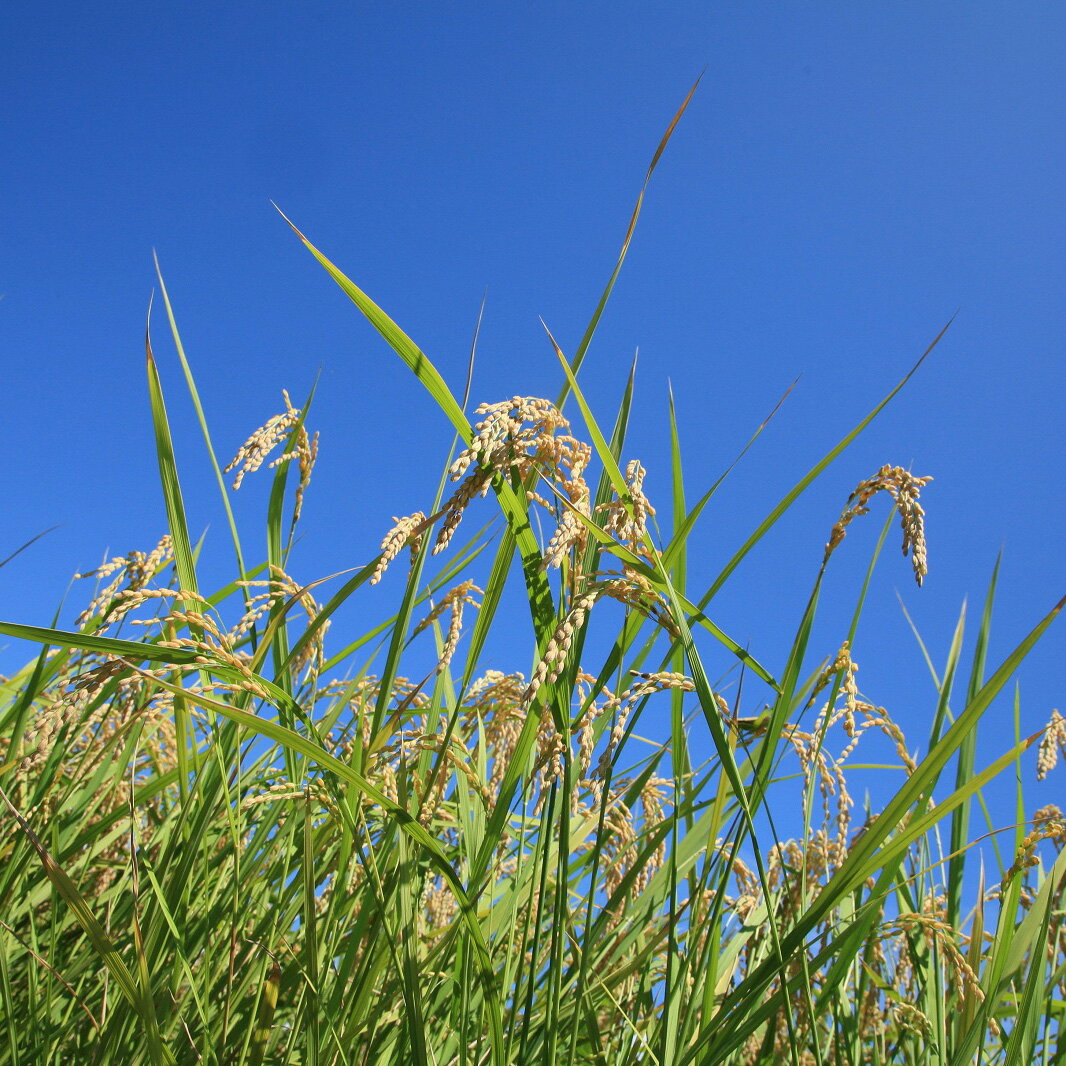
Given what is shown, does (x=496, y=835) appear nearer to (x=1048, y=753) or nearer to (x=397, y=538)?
Result: (x=397, y=538)

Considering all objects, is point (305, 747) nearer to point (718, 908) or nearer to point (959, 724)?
point (718, 908)

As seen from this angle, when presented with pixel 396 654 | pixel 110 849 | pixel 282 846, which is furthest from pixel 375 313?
pixel 110 849

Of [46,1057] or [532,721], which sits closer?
[532,721]

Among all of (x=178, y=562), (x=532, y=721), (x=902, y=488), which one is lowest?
(x=532, y=721)

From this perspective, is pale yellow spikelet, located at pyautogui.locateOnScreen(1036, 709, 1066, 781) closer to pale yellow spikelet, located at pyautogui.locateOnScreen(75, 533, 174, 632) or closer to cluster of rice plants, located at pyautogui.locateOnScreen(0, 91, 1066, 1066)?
cluster of rice plants, located at pyautogui.locateOnScreen(0, 91, 1066, 1066)

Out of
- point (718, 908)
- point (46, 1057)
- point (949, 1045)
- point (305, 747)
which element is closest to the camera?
point (305, 747)

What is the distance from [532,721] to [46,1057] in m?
1.18

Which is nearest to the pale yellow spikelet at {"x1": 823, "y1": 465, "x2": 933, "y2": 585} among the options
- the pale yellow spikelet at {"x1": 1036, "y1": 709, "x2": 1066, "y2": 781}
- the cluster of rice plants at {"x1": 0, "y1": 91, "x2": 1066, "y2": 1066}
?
the cluster of rice plants at {"x1": 0, "y1": 91, "x2": 1066, "y2": 1066}

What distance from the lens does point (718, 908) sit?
1.13 metres

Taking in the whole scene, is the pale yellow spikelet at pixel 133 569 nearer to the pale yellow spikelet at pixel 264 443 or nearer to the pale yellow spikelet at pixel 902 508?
the pale yellow spikelet at pixel 264 443

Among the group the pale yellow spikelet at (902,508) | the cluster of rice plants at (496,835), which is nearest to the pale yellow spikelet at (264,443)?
the cluster of rice plants at (496,835)

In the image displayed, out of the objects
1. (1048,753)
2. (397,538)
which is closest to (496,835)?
(397,538)

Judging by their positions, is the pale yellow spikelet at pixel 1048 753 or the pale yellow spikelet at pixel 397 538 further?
the pale yellow spikelet at pixel 1048 753

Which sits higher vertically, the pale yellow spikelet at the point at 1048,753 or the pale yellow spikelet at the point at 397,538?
the pale yellow spikelet at the point at 1048,753
